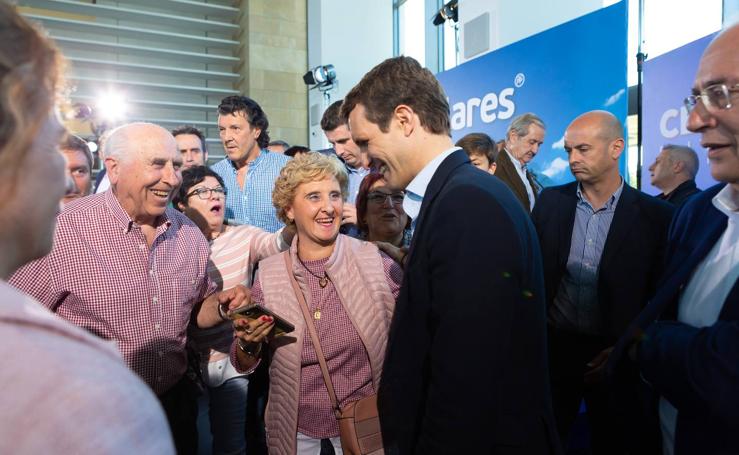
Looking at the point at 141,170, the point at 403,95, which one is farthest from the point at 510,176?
the point at 141,170

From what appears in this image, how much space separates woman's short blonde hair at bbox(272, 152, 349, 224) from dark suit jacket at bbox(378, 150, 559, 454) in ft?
3.42

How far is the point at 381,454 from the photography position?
5.49 feet

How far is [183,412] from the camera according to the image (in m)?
1.96

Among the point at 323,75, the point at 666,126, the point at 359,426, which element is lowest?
the point at 359,426

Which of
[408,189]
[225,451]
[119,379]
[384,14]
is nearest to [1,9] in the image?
[119,379]

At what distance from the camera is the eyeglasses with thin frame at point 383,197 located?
266cm

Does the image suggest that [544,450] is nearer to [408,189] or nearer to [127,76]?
[408,189]

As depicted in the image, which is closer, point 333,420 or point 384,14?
point 333,420

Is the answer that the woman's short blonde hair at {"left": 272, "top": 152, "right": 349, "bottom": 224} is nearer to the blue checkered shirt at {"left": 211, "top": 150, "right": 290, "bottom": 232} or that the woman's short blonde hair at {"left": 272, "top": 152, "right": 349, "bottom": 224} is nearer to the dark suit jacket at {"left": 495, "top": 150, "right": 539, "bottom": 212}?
the blue checkered shirt at {"left": 211, "top": 150, "right": 290, "bottom": 232}

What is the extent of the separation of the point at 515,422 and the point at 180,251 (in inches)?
56.3

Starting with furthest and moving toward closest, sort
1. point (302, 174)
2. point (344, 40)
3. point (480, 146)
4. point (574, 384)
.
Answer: point (344, 40) → point (480, 146) → point (574, 384) → point (302, 174)

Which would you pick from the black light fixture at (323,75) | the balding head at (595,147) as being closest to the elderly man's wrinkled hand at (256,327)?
the balding head at (595,147)

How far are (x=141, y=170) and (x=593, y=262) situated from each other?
216 centimetres

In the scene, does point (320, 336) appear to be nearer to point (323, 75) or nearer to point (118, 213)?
point (118, 213)
